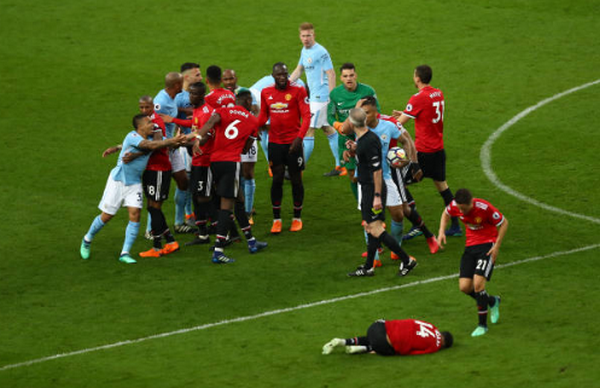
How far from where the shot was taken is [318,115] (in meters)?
19.0

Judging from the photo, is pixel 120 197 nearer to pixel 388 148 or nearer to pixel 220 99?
pixel 220 99

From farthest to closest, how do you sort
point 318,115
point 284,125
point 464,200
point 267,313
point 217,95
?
1. point 318,115
2. point 284,125
3. point 217,95
4. point 267,313
5. point 464,200

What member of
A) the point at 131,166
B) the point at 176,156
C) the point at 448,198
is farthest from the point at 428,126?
the point at 131,166

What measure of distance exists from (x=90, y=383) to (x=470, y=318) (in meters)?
4.48

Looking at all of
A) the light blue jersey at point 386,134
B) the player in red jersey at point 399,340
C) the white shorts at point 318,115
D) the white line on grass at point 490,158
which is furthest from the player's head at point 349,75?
the player in red jersey at point 399,340

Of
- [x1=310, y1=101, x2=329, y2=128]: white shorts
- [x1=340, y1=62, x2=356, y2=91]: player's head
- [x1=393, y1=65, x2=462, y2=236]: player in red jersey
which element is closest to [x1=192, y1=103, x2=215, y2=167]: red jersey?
[x1=340, y1=62, x2=356, y2=91]: player's head

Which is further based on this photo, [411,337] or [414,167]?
[414,167]

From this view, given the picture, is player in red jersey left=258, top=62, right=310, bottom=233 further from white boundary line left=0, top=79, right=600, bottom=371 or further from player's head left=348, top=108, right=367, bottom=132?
white boundary line left=0, top=79, right=600, bottom=371

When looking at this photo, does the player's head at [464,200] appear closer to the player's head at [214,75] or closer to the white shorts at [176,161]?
the player's head at [214,75]

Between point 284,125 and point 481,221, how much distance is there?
507 cm

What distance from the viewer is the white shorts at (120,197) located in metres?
14.6

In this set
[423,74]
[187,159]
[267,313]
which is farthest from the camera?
[187,159]

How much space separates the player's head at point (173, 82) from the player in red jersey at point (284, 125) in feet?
4.58

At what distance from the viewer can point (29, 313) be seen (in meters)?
12.8
